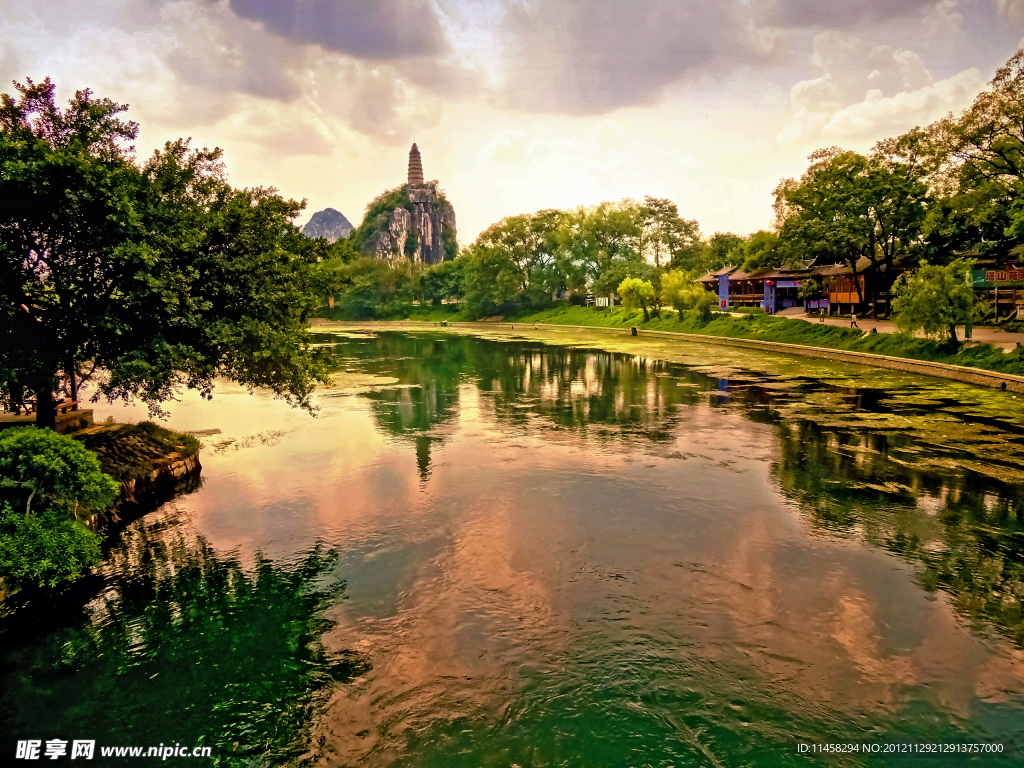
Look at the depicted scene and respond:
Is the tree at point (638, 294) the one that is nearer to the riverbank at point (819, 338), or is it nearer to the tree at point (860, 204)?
the riverbank at point (819, 338)

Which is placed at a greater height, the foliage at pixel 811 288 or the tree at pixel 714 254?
the tree at pixel 714 254

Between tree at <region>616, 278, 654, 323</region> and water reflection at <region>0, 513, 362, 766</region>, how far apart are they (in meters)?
65.8

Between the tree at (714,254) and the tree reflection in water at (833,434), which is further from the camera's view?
the tree at (714,254)

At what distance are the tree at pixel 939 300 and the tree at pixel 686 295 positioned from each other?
29601mm

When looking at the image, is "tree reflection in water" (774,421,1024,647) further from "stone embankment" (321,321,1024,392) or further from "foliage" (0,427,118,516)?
"foliage" (0,427,118,516)

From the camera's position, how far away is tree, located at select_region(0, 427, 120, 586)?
35.7 feet

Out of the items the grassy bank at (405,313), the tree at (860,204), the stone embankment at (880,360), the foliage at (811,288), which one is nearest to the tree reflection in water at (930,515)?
the stone embankment at (880,360)

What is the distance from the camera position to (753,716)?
868cm

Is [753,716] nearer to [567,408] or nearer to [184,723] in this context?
[184,723]

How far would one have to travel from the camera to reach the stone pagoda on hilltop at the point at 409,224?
181 m

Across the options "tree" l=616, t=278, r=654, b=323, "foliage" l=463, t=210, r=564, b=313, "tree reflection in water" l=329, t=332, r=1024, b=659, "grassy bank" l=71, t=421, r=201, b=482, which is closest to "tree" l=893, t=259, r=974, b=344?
"tree reflection in water" l=329, t=332, r=1024, b=659

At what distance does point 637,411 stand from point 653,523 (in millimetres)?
14351

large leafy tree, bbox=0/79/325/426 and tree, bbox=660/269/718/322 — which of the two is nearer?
large leafy tree, bbox=0/79/325/426

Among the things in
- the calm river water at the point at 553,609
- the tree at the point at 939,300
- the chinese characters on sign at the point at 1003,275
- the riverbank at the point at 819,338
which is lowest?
the calm river water at the point at 553,609
